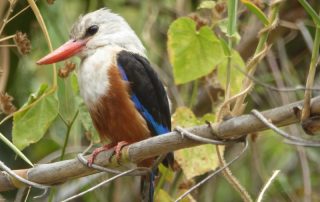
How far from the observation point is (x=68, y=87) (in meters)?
2.79

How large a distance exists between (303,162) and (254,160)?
20 centimetres

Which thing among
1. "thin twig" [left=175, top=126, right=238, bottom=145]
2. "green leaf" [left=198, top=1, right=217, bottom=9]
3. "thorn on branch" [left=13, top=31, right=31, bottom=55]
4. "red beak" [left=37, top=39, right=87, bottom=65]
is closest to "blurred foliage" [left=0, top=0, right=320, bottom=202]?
"green leaf" [left=198, top=1, right=217, bottom=9]

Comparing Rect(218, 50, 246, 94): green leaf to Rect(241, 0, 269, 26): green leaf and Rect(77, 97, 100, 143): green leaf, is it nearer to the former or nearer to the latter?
Rect(77, 97, 100, 143): green leaf

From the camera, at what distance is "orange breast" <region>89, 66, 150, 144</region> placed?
8.29 feet

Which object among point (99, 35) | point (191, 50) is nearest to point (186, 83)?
point (99, 35)

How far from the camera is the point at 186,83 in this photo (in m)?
3.45

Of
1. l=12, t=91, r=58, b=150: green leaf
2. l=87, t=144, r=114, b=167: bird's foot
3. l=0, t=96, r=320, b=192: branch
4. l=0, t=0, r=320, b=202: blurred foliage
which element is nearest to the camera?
l=0, t=96, r=320, b=192: branch

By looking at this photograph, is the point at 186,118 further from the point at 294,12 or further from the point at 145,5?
the point at 294,12

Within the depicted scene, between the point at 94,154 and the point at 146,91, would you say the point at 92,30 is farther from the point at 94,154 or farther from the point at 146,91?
the point at 94,154

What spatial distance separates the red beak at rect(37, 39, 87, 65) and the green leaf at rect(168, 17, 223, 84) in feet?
1.16

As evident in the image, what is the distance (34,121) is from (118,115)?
0.96ft

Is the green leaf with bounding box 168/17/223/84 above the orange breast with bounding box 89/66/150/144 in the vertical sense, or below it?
above

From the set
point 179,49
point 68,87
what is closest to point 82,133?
point 68,87

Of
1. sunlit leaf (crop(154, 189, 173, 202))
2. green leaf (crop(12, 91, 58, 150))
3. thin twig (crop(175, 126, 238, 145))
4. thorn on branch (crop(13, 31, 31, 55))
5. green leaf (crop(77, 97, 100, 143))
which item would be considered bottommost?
sunlit leaf (crop(154, 189, 173, 202))
